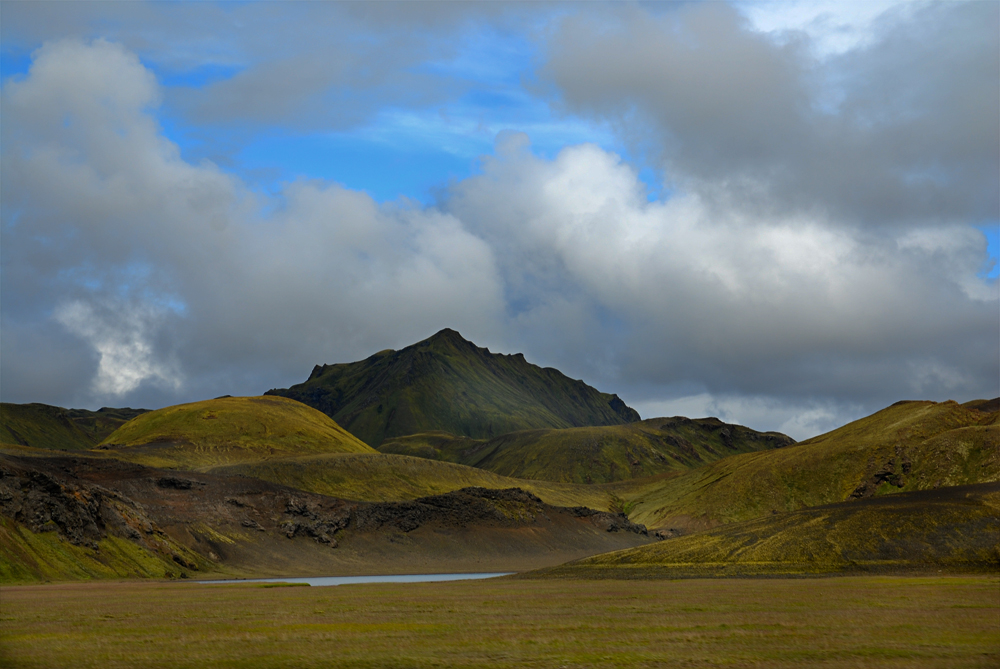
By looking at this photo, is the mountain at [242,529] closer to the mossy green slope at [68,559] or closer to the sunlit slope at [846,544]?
the mossy green slope at [68,559]

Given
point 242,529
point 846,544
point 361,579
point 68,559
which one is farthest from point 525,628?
point 242,529

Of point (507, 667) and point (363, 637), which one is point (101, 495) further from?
point (507, 667)

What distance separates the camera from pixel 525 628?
42.8 m

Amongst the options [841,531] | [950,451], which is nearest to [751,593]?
[841,531]

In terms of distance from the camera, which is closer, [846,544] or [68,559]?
[846,544]

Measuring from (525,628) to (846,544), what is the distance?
200ft

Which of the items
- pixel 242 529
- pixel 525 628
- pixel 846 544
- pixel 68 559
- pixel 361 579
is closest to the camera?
pixel 525 628

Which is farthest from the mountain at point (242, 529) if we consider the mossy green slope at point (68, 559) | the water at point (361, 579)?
the water at point (361, 579)

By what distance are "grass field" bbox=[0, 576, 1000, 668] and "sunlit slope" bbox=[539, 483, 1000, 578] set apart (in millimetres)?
17263

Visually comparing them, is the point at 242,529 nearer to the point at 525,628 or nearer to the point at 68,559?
the point at 68,559

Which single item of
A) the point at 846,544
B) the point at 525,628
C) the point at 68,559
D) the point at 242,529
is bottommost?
the point at 525,628

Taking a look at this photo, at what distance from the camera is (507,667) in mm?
30641

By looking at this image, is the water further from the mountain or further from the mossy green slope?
the mossy green slope

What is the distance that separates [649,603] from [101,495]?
9060cm
